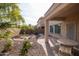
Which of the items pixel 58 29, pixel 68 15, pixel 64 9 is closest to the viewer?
pixel 64 9

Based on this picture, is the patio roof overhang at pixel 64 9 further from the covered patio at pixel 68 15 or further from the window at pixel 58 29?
the window at pixel 58 29

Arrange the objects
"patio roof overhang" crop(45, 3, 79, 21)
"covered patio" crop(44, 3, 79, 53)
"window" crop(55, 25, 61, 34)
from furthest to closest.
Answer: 1. "window" crop(55, 25, 61, 34)
2. "covered patio" crop(44, 3, 79, 53)
3. "patio roof overhang" crop(45, 3, 79, 21)

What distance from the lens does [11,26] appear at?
6.98m

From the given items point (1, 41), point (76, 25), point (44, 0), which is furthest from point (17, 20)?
point (76, 25)

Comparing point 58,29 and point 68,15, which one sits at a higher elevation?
point 68,15

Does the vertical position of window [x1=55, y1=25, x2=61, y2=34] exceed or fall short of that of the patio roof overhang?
it falls short

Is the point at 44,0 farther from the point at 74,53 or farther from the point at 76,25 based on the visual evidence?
the point at 76,25

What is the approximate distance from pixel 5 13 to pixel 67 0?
12.6 ft

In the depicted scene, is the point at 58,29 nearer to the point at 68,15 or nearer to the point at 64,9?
the point at 68,15

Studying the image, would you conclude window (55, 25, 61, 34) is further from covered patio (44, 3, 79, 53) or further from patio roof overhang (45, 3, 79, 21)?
patio roof overhang (45, 3, 79, 21)

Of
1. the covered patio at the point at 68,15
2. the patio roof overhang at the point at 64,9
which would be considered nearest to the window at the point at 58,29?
the covered patio at the point at 68,15

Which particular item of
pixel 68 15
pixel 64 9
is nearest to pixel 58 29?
pixel 68 15

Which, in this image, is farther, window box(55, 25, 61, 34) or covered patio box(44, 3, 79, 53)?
window box(55, 25, 61, 34)

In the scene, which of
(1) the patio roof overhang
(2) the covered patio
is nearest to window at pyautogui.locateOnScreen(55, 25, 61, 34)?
(2) the covered patio
